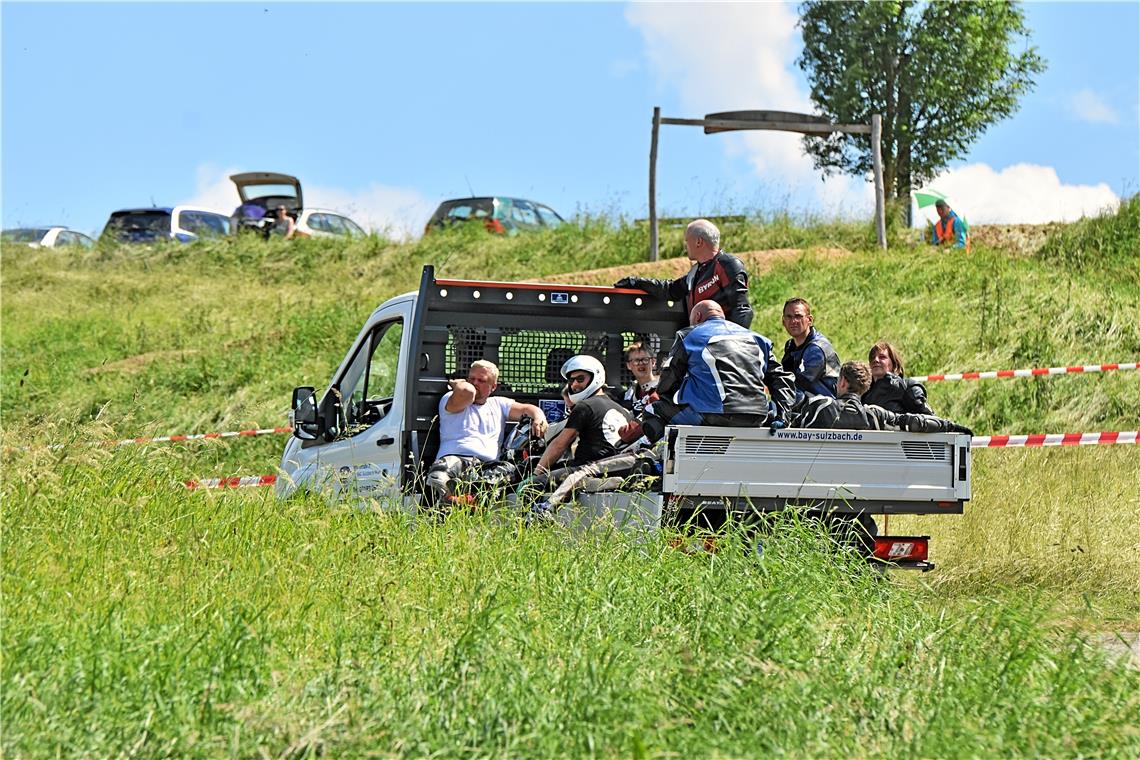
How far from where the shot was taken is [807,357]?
388 inches

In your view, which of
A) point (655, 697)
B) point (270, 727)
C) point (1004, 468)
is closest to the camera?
point (270, 727)

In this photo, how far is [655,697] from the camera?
4965mm

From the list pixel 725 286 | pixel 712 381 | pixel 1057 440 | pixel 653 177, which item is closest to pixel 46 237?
pixel 653 177

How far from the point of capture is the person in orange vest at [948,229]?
922 inches

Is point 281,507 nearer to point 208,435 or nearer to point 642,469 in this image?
point 642,469

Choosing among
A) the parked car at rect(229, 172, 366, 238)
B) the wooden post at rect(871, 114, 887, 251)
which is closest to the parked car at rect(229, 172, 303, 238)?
the parked car at rect(229, 172, 366, 238)

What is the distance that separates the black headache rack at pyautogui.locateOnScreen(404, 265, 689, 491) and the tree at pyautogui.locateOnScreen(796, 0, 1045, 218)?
118 ft

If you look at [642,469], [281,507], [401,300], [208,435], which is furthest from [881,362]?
[208,435]

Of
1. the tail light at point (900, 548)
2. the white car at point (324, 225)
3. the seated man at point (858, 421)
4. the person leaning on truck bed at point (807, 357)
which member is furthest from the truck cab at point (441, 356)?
the white car at point (324, 225)

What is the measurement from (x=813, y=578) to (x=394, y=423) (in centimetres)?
364

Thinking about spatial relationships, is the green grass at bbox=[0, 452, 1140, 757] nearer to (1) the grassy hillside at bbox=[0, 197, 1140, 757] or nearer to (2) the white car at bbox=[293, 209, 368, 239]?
(1) the grassy hillside at bbox=[0, 197, 1140, 757]

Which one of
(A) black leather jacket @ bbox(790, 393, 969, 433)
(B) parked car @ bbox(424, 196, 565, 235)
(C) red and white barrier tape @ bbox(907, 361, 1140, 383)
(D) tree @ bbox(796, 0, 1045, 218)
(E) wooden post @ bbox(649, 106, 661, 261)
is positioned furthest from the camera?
(D) tree @ bbox(796, 0, 1045, 218)

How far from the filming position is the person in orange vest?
76.8 ft

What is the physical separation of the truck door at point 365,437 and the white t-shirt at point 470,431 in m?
0.29
